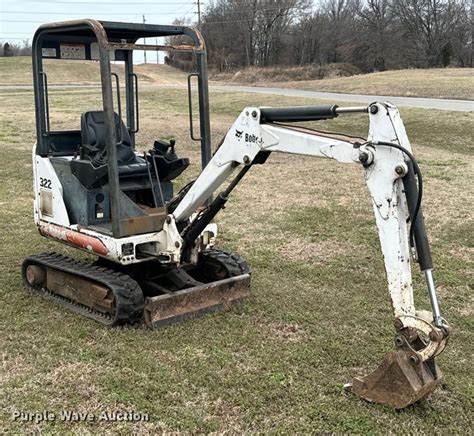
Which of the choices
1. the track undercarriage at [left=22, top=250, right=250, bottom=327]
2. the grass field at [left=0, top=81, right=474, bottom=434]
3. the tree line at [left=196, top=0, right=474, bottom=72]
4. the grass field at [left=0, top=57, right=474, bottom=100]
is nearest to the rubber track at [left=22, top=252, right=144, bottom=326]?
the track undercarriage at [left=22, top=250, right=250, bottom=327]

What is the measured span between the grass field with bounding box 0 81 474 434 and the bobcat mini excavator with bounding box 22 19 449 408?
0.24m

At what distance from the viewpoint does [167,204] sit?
576 cm

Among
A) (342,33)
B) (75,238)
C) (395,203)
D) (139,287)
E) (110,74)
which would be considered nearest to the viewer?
(395,203)

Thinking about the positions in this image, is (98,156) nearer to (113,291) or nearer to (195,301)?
(113,291)

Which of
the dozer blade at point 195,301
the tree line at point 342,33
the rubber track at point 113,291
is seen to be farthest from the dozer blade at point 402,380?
the tree line at point 342,33

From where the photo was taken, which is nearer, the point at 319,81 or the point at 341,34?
the point at 319,81

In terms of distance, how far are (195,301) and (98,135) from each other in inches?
69.3

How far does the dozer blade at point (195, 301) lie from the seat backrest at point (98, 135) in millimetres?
1379

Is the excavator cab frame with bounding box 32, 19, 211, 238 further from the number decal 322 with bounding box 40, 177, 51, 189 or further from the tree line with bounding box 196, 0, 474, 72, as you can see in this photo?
the tree line with bounding box 196, 0, 474, 72

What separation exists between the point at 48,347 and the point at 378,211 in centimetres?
275

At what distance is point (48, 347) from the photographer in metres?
5.03

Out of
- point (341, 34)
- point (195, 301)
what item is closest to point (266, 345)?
point (195, 301)

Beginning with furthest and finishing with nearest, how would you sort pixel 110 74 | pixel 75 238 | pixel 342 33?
pixel 342 33 → pixel 75 238 → pixel 110 74

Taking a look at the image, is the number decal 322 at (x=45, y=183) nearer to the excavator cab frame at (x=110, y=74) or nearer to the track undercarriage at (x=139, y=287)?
the excavator cab frame at (x=110, y=74)
